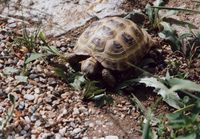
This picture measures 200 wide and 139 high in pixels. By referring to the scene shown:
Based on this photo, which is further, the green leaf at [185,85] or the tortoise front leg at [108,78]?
the tortoise front leg at [108,78]

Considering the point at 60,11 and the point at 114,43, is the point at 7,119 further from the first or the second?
the point at 60,11

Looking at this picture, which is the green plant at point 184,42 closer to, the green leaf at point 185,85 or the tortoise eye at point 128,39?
the tortoise eye at point 128,39

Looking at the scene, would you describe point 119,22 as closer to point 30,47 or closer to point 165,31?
point 165,31

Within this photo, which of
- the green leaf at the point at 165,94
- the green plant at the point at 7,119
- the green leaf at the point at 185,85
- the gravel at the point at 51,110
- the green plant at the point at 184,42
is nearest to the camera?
the green leaf at the point at 185,85

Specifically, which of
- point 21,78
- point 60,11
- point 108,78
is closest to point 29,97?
point 21,78

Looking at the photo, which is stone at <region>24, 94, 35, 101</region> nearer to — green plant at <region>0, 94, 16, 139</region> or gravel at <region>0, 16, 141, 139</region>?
gravel at <region>0, 16, 141, 139</region>

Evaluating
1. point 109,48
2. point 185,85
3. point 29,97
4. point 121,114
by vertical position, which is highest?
point 185,85

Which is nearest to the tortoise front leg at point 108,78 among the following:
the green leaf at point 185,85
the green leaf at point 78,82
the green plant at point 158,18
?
the green leaf at point 78,82
